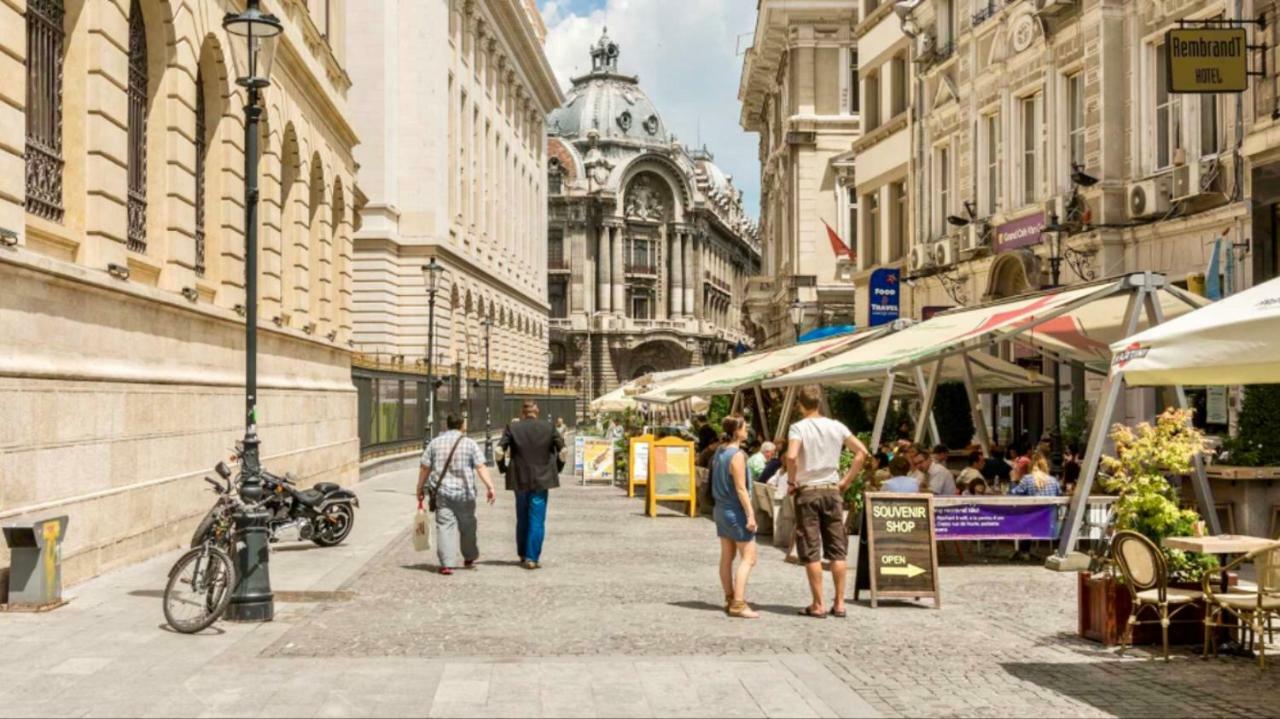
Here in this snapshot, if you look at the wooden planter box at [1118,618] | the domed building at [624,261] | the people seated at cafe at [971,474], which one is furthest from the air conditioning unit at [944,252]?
the domed building at [624,261]

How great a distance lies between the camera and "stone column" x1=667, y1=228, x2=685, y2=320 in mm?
134250

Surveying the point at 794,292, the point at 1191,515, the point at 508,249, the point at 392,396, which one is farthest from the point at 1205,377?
the point at 508,249

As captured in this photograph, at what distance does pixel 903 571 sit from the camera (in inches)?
500

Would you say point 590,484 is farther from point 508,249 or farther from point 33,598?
point 508,249

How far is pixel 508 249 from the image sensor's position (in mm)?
82562

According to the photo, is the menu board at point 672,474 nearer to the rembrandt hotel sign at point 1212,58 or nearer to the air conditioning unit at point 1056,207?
the air conditioning unit at point 1056,207

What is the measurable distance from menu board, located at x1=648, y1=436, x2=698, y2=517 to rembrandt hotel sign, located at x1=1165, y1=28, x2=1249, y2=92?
34.2 ft

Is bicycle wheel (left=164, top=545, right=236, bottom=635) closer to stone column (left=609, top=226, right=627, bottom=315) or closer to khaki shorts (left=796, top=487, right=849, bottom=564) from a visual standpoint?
khaki shorts (left=796, top=487, right=849, bottom=564)

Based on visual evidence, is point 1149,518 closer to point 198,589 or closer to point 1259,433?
point 1259,433

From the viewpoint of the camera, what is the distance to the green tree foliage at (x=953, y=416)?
2769cm

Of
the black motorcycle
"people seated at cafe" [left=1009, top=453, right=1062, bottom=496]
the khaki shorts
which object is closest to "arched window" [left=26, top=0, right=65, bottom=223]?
the black motorcycle

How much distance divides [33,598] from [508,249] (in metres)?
70.9

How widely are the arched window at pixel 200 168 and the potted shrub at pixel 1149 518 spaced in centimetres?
1399

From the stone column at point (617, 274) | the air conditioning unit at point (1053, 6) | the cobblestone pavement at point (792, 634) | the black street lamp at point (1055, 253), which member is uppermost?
the stone column at point (617, 274)
